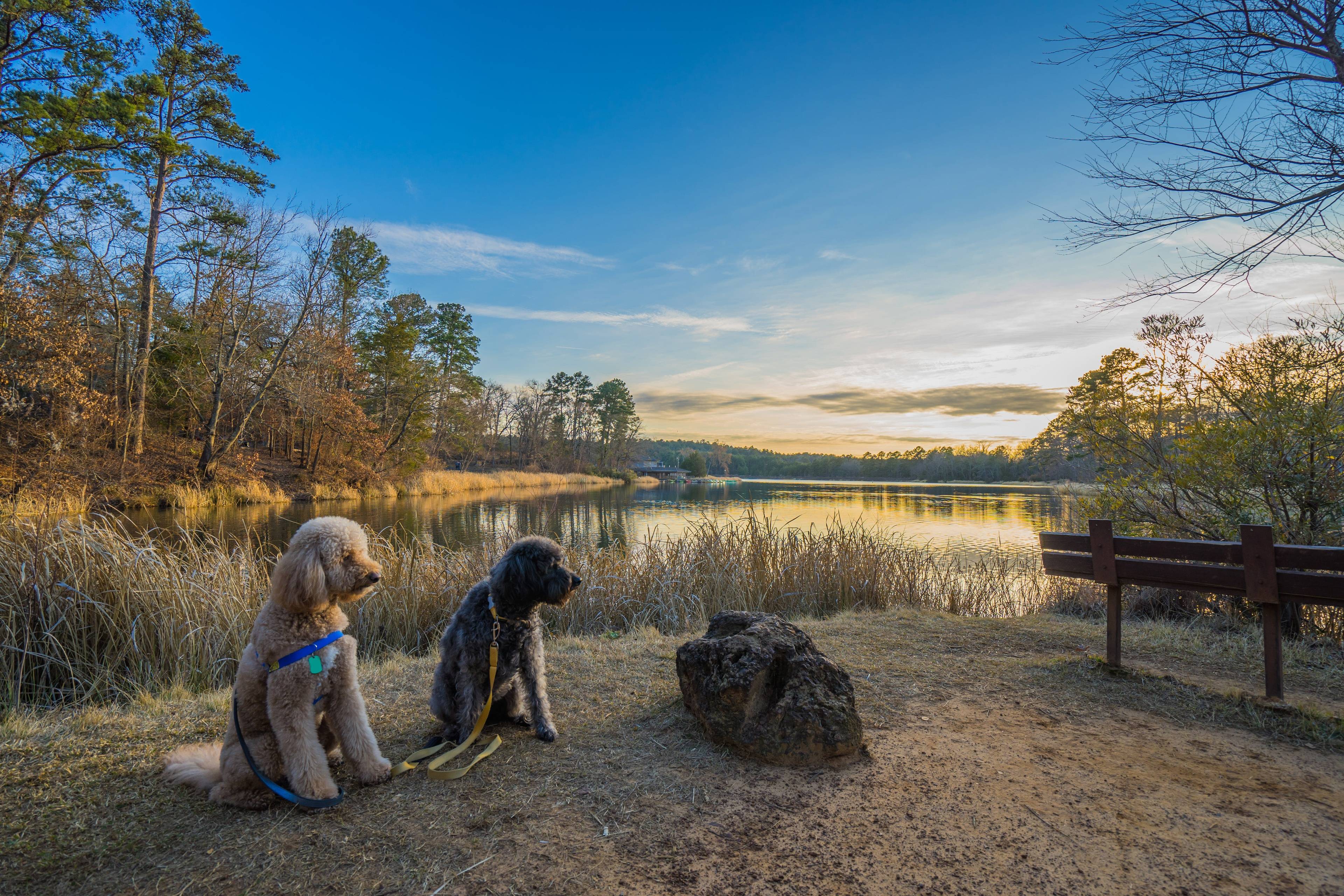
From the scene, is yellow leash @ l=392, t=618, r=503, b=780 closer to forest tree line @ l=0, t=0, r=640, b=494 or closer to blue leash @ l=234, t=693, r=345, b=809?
blue leash @ l=234, t=693, r=345, b=809

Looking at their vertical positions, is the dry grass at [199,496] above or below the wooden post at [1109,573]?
below

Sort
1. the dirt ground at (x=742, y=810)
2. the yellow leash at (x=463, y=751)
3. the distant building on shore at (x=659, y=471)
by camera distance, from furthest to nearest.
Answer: the distant building on shore at (x=659, y=471)
the yellow leash at (x=463, y=751)
the dirt ground at (x=742, y=810)

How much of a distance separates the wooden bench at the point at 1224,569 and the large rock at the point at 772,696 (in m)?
2.46

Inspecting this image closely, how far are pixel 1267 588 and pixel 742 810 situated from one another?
363 centimetres

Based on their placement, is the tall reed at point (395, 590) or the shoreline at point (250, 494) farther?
the shoreline at point (250, 494)

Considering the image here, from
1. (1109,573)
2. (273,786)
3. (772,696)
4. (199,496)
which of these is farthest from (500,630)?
(199,496)

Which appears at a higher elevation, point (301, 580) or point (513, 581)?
point (301, 580)

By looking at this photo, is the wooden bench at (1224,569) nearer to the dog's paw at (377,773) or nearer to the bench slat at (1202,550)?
the bench slat at (1202,550)

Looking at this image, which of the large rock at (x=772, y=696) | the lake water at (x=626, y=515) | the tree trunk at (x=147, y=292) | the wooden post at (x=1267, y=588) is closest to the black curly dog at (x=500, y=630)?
the large rock at (x=772, y=696)

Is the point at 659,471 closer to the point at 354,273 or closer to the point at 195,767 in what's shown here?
the point at 354,273

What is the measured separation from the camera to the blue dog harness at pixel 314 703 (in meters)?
2.26

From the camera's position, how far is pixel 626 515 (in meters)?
22.4

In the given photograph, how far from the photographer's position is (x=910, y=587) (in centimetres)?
779

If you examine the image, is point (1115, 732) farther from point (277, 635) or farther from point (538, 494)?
point (538, 494)
